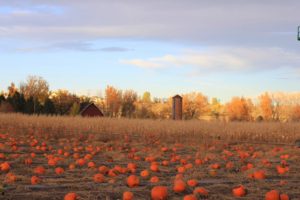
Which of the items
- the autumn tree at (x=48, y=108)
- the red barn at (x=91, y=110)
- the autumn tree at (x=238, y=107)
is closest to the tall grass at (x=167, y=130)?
the autumn tree at (x=48, y=108)

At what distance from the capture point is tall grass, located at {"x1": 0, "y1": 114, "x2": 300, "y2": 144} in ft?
61.9

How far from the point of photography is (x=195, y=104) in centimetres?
6594

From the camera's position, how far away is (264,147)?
1639 cm

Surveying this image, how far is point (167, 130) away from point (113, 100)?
45.4 metres

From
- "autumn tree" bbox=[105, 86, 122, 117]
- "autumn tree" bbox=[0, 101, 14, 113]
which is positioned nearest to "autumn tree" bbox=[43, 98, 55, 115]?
"autumn tree" bbox=[0, 101, 14, 113]

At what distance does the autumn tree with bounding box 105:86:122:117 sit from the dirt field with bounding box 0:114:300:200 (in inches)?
1550

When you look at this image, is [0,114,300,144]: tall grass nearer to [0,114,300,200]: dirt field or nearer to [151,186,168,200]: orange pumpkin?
[0,114,300,200]: dirt field

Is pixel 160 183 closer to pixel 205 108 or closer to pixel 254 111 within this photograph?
pixel 205 108

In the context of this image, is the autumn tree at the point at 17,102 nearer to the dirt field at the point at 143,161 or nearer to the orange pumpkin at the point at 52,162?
the dirt field at the point at 143,161

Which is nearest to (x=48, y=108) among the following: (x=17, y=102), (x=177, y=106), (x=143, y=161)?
(x=17, y=102)

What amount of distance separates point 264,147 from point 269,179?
30.0 ft

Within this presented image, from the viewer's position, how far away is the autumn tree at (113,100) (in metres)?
62.7

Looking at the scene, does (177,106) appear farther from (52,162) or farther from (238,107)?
(52,162)

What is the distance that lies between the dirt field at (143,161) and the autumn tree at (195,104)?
44.0m
